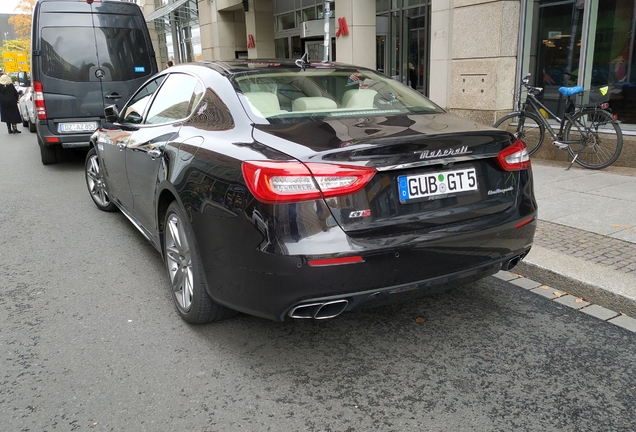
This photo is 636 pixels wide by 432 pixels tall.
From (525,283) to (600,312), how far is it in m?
0.60

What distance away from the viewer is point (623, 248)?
443 cm

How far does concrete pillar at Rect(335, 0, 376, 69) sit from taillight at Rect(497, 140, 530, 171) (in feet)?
33.0

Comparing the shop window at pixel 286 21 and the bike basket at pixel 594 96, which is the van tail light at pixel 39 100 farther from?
the shop window at pixel 286 21

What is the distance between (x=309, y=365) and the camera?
3059mm

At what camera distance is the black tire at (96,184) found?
634cm

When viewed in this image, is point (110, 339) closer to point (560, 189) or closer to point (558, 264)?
point (558, 264)

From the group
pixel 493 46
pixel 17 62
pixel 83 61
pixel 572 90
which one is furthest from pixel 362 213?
pixel 17 62

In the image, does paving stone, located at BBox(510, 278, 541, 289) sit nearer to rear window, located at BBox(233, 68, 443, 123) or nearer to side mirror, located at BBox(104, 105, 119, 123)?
rear window, located at BBox(233, 68, 443, 123)

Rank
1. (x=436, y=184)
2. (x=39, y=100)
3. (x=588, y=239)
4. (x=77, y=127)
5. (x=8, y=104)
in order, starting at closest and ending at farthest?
1. (x=436, y=184)
2. (x=588, y=239)
3. (x=39, y=100)
4. (x=77, y=127)
5. (x=8, y=104)

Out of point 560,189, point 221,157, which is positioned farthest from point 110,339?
point 560,189

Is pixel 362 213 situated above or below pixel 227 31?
below

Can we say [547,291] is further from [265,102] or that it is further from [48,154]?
[48,154]

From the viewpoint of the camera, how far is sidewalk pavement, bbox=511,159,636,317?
3781 millimetres

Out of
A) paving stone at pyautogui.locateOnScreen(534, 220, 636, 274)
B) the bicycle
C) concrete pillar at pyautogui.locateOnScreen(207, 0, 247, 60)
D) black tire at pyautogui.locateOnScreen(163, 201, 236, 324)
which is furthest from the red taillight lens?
concrete pillar at pyautogui.locateOnScreen(207, 0, 247, 60)
